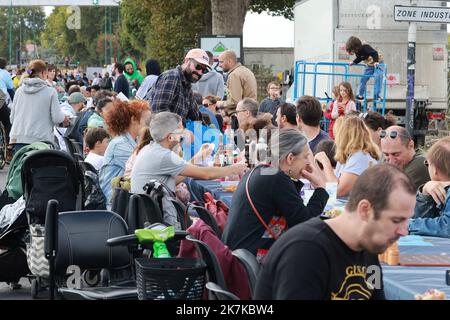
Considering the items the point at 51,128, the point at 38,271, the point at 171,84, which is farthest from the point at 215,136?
the point at 38,271

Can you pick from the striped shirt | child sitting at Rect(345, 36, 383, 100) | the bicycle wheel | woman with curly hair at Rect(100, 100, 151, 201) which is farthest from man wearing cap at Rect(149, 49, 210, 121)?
child sitting at Rect(345, 36, 383, 100)

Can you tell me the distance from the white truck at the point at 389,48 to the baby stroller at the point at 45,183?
603 inches

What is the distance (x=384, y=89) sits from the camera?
2277 cm

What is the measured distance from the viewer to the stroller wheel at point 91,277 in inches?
335

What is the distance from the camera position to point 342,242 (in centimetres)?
425

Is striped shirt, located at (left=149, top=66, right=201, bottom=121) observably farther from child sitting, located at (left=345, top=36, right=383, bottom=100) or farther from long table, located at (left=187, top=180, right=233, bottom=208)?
child sitting, located at (left=345, top=36, right=383, bottom=100)

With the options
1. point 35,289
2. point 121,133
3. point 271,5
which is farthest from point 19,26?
point 35,289

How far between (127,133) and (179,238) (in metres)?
4.87

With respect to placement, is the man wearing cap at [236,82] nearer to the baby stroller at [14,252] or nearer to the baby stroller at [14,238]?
the baby stroller at [14,238]

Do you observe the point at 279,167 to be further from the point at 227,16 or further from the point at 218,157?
the point at 227,16

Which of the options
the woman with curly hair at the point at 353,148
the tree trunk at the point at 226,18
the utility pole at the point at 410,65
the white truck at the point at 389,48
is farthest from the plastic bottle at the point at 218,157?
the tree trunk at the point at 226,18

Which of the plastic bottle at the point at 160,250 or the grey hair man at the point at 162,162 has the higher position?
the grey hair man at the point at 162,162
